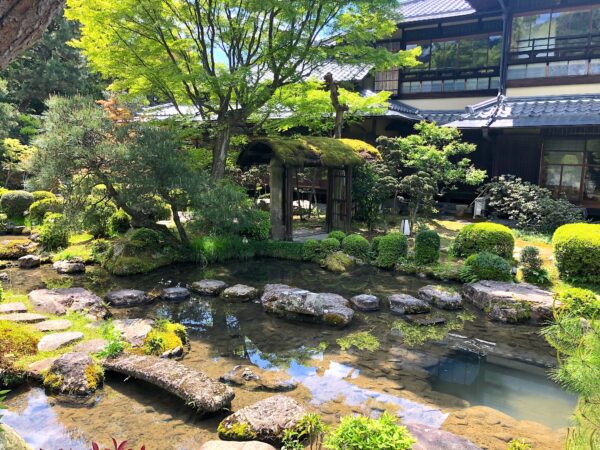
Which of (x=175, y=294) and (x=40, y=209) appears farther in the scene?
(x=40, y=209)

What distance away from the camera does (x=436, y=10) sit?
68.1 ft

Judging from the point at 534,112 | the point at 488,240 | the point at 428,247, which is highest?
the point at 534,112

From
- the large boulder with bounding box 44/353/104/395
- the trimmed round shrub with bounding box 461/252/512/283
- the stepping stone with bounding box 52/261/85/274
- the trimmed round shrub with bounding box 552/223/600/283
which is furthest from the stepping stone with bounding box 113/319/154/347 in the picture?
the trimmed round shrub with bounding box 552/223/600/283

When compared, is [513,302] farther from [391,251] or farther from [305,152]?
[305,152]

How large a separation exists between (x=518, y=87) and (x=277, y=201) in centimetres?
1171

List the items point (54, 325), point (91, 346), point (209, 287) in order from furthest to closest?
point (209, 287) → point (54, 325) → point (91, 346)

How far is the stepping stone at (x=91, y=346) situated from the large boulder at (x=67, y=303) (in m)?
1.35

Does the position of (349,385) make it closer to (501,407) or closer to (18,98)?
(501,407)

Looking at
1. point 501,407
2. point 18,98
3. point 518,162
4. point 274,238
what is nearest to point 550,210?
point 518,162

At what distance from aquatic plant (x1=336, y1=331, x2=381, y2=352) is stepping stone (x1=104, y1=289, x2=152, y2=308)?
4278 millimetres

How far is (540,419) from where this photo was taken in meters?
5.11

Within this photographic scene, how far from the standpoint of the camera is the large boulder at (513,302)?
820cm

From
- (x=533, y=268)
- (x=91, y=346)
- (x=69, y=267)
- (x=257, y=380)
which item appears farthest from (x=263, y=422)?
(x=69, y=267)

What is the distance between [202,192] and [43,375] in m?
5.88
